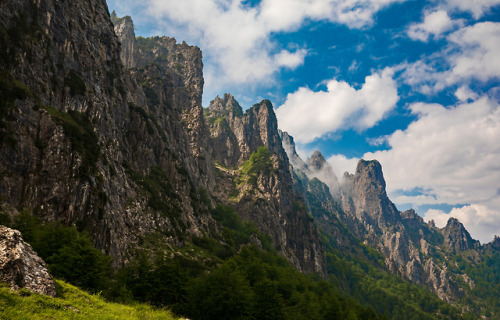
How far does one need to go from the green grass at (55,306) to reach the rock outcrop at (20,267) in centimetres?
101

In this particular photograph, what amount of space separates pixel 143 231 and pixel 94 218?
24.1m

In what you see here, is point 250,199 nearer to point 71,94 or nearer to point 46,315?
point 71,94

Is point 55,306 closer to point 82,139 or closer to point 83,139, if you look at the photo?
point 82,139

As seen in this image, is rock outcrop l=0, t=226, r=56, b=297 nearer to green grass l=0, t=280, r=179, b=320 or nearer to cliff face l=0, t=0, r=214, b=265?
green grass l=0, t=280, r=179, b=320

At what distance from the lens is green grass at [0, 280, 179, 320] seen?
50.8 ft

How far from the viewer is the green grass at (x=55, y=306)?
15.5 meters

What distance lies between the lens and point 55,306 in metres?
18.1

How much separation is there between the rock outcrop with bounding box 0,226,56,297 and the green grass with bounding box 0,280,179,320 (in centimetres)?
101

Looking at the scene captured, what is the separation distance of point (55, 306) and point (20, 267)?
393cm

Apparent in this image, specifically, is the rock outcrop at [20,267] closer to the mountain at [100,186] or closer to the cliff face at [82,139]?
the mountain at [100,186]

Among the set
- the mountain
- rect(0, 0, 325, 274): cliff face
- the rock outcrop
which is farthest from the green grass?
rect(0, 0, 325, 274): cliff face

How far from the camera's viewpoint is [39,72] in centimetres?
6631

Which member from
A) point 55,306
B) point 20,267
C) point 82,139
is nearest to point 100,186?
point 82,139

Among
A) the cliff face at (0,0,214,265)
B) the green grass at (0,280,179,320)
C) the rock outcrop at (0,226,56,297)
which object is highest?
the cliff face at (0,0,214,265)
